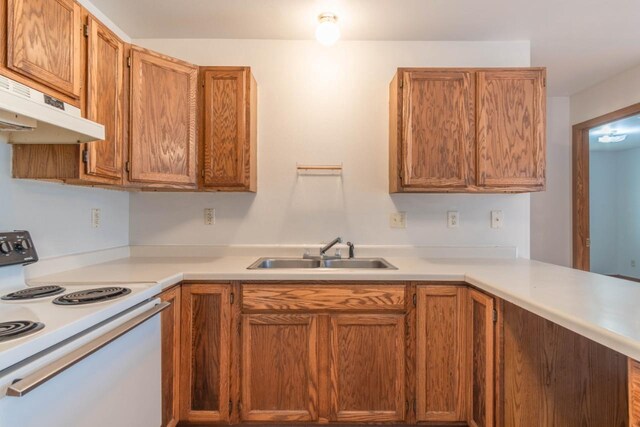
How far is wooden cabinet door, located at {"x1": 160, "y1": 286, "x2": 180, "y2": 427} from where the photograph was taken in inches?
61.5

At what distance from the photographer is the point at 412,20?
2092mm

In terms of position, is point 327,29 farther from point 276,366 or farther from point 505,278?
point 276,366

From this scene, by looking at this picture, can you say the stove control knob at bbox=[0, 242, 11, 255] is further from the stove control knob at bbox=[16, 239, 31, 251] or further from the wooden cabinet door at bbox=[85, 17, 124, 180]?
the wooden cabinet door at bbox=[85, 17, 124, 180]

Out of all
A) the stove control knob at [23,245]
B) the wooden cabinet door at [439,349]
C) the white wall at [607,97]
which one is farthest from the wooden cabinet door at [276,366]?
the white wall at [607,97]

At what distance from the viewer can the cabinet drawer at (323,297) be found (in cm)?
172

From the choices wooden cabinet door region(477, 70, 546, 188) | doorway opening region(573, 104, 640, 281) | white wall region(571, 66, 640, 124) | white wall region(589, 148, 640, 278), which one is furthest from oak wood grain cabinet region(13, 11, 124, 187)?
white wall region(589, 148, 640, 278)

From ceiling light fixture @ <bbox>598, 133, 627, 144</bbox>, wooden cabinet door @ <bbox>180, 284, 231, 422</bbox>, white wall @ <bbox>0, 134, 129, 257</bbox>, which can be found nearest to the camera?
white wall @ <bbox>0, 134, 129, 257</bbox>

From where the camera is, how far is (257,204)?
2.35m

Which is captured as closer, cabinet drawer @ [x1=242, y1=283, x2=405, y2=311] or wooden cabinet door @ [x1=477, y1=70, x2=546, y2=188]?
cabinet drawer @ [x1=242, y1=283, x2=405, y2=311]

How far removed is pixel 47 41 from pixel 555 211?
4.08m

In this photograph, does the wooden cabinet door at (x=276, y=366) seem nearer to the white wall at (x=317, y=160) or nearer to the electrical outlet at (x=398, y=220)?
the white wall at (x=317, y=160)

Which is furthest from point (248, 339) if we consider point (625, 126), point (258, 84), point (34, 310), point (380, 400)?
point (625, 126)

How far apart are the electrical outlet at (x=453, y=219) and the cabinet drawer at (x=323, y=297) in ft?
2.79

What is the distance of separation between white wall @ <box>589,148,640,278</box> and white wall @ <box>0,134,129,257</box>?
7.62 meters
